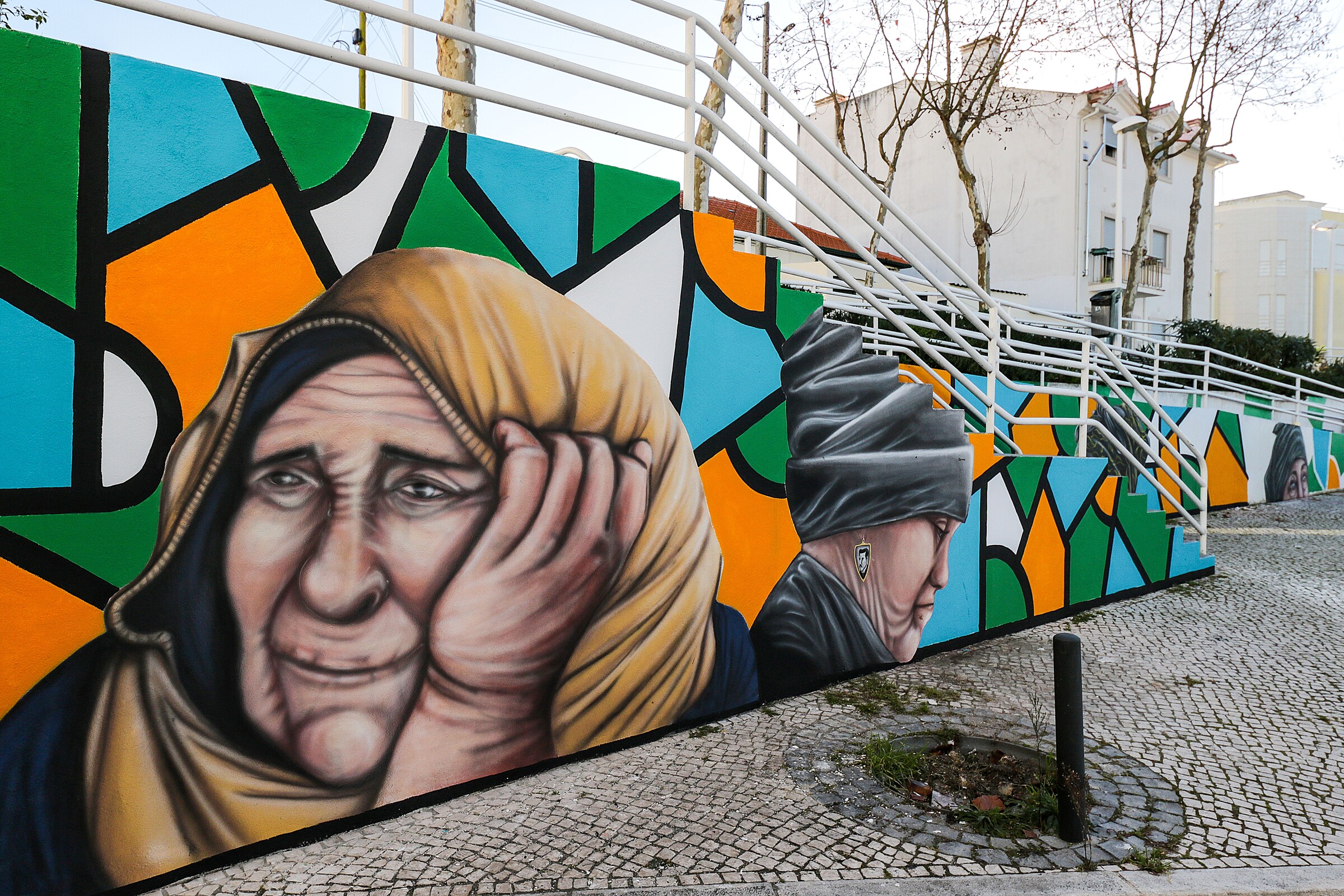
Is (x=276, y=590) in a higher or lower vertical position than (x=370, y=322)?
lower

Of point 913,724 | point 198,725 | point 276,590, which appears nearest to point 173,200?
point 276,590

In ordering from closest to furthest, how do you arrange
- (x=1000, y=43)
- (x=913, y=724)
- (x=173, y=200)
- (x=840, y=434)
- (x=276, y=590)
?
1. (x=173, y=200)
2. (x=276, y=590)
3. (x=913, y=724)
4. (x=840, y=434)
5. (x=1000, y=43)

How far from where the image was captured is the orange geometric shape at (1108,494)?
23.9 feet

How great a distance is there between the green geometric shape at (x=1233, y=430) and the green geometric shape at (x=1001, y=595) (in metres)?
9.04

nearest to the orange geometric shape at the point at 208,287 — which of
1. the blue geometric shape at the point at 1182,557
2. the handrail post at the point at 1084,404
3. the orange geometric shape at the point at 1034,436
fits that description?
the handrail post at the point at 1084,404

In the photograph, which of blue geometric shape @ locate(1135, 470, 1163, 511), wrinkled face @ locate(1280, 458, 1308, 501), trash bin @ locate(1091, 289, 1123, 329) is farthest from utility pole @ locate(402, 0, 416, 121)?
trash bin @ locate(1091, 289, 1123, 329)

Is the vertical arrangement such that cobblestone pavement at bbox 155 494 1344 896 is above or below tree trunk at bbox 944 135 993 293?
below

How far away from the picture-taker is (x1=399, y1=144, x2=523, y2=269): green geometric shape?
3.71 metres

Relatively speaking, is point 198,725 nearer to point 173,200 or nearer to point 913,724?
point 173,200

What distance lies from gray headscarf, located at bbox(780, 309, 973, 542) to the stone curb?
93.8 inches

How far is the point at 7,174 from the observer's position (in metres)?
2.79

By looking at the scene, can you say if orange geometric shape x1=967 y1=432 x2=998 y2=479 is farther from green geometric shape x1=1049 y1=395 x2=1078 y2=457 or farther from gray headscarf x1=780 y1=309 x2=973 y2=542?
green geometric shape x1=1049 y1=395 x2=1078 y2=457

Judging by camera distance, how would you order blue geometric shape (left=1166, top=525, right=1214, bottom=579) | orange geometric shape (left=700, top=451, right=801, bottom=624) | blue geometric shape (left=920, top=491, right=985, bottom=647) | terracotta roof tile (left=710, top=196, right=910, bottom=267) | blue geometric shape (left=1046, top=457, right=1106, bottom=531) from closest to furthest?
orange geometric shape (left=700, top=451, right=801, bottom=624) < blue geometric shape (left=920, top=491, right=985, bottom=647) < blue geometric shape (left=1046, top=457, right=1106, bottom=531) < blue geometric shape (left=1166, top=525, right=1214, bottom=579) < terracotta roof tile (left=710, top=196, right=910, bottom=267)

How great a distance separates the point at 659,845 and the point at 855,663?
8.25 ft
